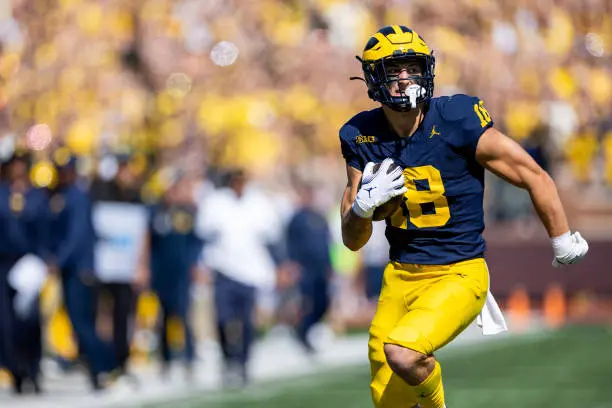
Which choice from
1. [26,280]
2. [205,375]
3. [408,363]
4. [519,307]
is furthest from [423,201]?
[519,307]

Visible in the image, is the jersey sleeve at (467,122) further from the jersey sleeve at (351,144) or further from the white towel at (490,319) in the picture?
the white towel at (490,319)

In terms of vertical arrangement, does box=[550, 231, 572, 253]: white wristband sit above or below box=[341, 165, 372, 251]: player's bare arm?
below

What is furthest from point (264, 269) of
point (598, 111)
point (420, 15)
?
point (598, 111)

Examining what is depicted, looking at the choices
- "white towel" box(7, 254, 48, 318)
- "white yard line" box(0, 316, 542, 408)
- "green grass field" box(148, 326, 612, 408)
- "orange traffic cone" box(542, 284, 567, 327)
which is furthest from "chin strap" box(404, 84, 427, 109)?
"orange traffic cone" box(542, 284, 567, 327)

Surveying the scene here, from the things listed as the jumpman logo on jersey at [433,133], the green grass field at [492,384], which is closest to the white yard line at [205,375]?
the green grass field at [492,384]

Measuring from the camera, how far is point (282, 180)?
32062 mm

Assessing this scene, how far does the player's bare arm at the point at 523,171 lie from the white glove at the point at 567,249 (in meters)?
0.03

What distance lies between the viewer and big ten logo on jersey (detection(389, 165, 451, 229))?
25.6 ft

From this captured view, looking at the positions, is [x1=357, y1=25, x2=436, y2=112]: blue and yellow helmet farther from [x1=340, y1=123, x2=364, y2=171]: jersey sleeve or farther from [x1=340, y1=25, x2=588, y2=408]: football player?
[x1=340, y1=123, x2=364, y2=171]: jersey sleeve

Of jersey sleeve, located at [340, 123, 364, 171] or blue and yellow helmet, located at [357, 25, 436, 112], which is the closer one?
blue and yellow helmet, located at [357, 25, 436, 112]

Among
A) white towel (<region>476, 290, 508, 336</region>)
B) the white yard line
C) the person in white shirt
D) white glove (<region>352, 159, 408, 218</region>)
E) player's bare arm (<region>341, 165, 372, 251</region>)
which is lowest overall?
the white yard line

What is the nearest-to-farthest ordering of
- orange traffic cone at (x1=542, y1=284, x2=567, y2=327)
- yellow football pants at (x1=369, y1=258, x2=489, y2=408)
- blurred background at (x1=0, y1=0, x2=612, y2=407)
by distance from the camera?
yellow football pants at (x1=369, y1=258, x2=489, y2=408), blurred background at (x1=0, y1=0, x2=612, y2=407), orange traffic cone at (x1=542, y1=284, x2=567, y2=327)

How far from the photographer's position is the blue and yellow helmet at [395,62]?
25.3 feet

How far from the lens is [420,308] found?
770cm
